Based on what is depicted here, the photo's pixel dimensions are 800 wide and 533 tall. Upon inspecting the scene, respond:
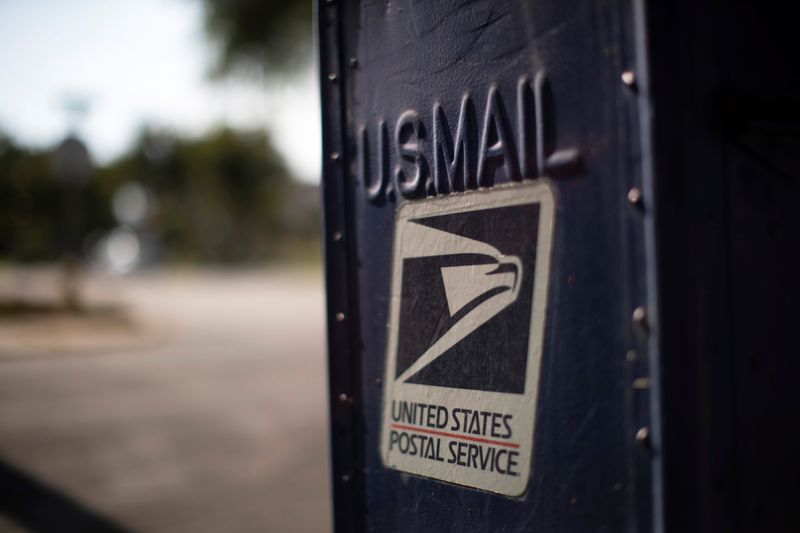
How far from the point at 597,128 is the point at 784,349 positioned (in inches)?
25.2

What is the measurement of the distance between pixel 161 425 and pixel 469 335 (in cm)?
613

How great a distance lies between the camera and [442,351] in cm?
188

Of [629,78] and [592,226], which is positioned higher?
[629,78]

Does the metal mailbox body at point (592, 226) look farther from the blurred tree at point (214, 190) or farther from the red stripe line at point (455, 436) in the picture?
the blurred tree at point (214, 190)

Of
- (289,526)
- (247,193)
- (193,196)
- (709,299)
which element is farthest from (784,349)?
(193,196)

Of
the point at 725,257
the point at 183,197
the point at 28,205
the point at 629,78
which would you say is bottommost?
the point at 725,257

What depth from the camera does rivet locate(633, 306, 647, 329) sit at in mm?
1420

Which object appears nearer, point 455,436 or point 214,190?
point 455,436

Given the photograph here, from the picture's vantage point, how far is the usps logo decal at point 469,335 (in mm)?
1659

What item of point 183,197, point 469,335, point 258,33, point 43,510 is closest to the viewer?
point 469,335

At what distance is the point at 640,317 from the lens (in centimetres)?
142

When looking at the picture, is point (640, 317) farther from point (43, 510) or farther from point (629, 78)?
point (43, 510)

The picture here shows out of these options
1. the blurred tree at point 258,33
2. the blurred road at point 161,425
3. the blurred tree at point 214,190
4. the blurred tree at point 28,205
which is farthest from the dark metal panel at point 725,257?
the blurred tree at point 214,190

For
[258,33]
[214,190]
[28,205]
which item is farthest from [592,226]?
[214,190]
